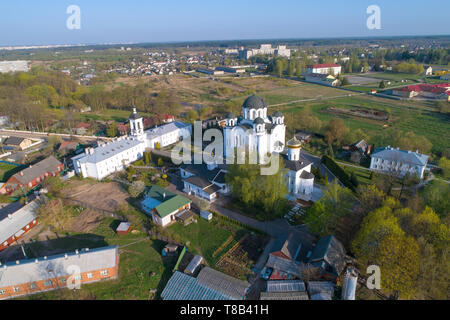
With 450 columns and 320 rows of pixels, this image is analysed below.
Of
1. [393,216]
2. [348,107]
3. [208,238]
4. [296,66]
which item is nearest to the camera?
[393,216]

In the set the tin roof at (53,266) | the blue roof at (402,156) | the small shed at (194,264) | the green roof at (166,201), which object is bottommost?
the small shed at (194,264)

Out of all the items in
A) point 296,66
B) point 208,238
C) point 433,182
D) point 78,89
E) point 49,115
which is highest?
point 296,66

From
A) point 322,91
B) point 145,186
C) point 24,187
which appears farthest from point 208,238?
point 322,91

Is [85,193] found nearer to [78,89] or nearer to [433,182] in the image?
[433,182]

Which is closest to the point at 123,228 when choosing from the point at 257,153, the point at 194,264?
the point at 194,264

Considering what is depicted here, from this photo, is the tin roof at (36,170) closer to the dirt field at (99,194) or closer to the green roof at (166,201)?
the dirt field at (99,194)

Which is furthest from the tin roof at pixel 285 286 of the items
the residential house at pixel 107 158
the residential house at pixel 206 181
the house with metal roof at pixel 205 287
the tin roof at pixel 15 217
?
the residential house at pixel 107 158

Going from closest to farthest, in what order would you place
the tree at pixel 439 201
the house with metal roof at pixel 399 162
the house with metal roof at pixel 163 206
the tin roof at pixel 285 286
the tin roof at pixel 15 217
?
1. the tin roof at pixel 285 286
2. the tree at pixel 439 201
3. the tin roof at pixel 15 217
4. the house with metal roof at pixel 163 206
5. the house with metal roof at pixel 399 162
